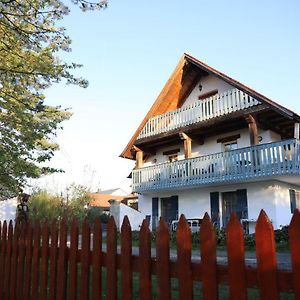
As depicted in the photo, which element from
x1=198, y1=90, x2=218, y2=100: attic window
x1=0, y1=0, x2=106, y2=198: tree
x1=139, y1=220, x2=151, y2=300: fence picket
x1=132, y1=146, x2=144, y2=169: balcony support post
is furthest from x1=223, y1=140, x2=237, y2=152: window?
x1=139, y1=220, x2=151, y2=300: fence picket

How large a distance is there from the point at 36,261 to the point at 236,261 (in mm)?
2851

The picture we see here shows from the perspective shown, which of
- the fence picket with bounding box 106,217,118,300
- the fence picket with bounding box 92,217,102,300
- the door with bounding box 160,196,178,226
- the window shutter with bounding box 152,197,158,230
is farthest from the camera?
the window shutter with bounding box 152,197,158,230

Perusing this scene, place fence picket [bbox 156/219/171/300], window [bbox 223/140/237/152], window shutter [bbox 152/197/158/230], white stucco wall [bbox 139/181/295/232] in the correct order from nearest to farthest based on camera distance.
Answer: fence picket [bbox 156/219/171/300], white stucco wall [bbox 139/181/295/232], window [bbox 223/140/237/152], window shutter [bbox 152/197/158/230]

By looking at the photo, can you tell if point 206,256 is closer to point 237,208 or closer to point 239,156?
point 239,156

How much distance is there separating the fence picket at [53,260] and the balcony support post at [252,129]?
1396 cm

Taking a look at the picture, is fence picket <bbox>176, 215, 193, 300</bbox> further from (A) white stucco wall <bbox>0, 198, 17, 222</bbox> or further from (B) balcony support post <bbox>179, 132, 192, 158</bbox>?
(A) white stucco wall <bbox>0, 198, 17, 222</bbox>

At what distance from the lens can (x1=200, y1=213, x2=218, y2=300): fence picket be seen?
7.56ft

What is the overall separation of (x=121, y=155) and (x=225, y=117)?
833 centimetres

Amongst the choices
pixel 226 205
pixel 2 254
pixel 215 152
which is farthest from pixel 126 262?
pixel 215 152

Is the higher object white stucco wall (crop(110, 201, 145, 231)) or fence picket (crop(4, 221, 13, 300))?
white stucco wall (crop(110, 201, 145, 231))

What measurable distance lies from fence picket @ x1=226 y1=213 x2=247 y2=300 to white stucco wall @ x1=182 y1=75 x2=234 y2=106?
60.5ft

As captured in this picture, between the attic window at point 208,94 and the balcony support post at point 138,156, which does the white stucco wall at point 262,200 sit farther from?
the attic window at point 208,94

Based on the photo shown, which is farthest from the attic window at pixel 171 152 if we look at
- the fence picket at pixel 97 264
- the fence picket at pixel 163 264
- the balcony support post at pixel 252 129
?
the fence picket at pixel 163 264

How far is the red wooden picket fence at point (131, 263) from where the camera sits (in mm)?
2076
